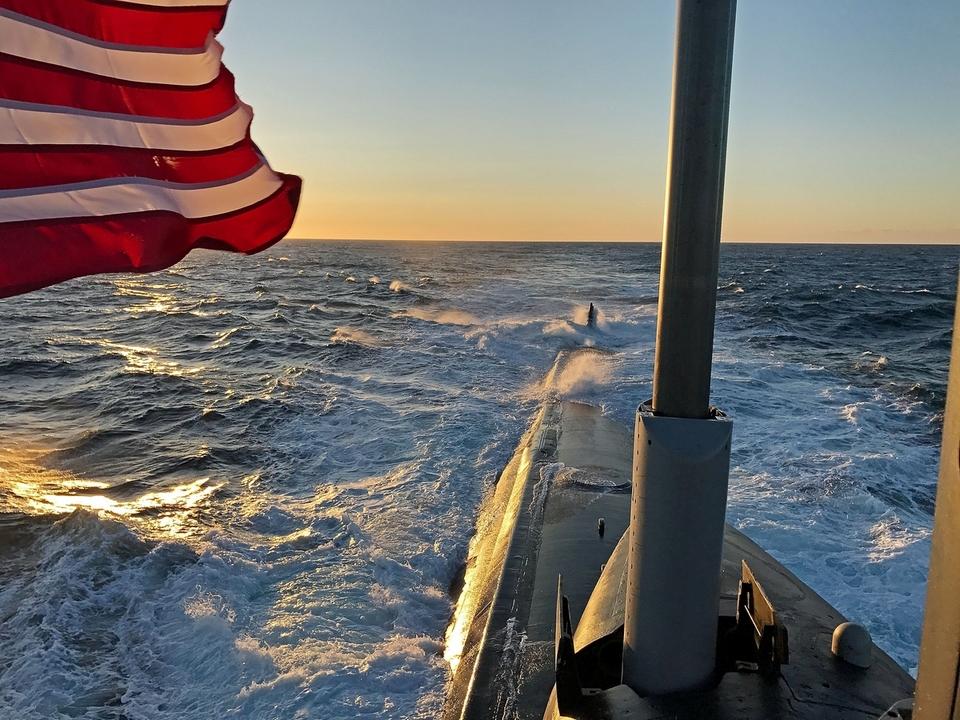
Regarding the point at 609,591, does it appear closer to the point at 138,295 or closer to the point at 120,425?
the point at 120,425

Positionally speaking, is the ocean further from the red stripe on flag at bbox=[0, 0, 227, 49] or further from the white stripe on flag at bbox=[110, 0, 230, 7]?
the white stripe on flag at bbox=[110, 0, 230, 7]

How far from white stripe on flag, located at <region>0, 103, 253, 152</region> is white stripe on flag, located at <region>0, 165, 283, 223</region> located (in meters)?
0.24

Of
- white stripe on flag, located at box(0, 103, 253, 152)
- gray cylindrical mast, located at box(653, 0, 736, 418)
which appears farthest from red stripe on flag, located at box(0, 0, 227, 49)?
gray cylindrical mast, located at box(653, 0, 736, 418)

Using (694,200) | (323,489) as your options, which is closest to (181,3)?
(694,200)

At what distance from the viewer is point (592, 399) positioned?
19.6 meters

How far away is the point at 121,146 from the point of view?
13.4ft

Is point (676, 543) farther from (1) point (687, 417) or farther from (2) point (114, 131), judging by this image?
(2) point (114, 131)

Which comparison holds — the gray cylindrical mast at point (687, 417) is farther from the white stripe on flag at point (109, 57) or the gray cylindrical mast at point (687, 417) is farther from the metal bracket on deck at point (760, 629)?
the white stripe on flag at point (109, 57)

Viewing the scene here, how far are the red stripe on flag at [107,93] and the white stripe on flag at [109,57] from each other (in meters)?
0.04

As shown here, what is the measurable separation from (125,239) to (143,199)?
29 cm

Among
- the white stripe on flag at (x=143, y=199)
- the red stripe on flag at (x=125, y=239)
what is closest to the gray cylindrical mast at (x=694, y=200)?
the red stripe on flag at (x=125, y=239)

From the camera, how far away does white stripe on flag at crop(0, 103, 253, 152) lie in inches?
142

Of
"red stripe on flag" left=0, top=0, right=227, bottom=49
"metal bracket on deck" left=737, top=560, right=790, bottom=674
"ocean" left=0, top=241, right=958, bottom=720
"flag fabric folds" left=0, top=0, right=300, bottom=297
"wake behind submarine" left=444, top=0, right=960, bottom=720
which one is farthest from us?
"ocean" left=0, top=241, right=958, bottom=720

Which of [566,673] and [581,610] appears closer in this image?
[566,673]
